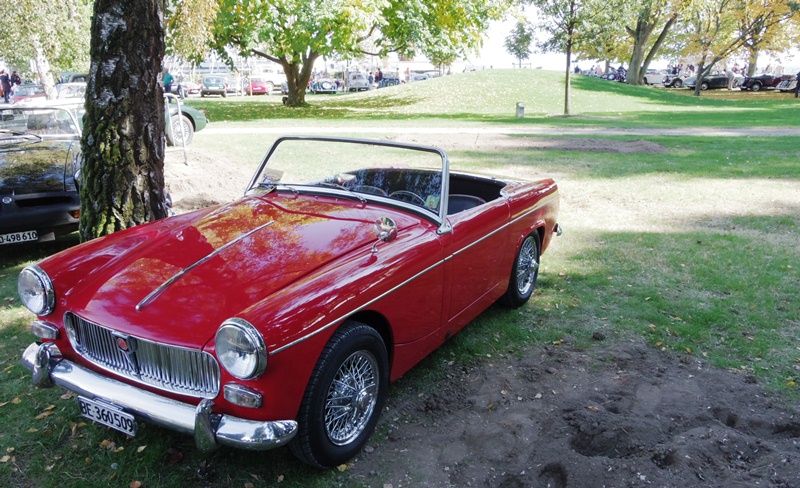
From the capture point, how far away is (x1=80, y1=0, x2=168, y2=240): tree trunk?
4711 mm

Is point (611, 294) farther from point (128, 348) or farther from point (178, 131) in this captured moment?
point (178, 131)

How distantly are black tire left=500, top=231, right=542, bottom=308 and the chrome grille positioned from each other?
2.76m

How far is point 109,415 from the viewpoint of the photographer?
109 inches

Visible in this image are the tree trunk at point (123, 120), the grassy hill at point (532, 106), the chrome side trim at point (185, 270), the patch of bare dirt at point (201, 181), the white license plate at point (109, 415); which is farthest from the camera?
the grassy hill at point (532, 106)

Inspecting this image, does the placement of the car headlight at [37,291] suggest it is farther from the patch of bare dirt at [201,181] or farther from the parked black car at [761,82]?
the parked black car at [761,82]

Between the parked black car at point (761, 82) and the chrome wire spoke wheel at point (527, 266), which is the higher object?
the parked black car at point (761, 82)

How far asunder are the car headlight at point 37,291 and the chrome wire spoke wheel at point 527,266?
10.8 feet

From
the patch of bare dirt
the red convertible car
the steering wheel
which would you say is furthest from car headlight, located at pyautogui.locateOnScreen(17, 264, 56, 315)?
the patch of bare dirt

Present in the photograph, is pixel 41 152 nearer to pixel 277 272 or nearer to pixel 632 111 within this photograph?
pixel 277 272

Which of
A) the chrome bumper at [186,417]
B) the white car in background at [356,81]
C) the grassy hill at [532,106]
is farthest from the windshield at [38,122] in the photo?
the white car in background at [356,81]

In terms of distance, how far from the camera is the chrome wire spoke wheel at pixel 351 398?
113 inches

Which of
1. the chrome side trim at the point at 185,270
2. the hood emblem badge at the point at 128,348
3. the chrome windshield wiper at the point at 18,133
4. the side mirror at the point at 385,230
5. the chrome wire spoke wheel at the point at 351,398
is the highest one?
the chrome windshield wiper at the point at 18,133

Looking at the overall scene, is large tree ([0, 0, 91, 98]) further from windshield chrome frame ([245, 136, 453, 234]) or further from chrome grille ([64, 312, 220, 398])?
chrome grille ([64, 312, 220, 398])

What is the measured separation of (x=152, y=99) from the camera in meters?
4.97
